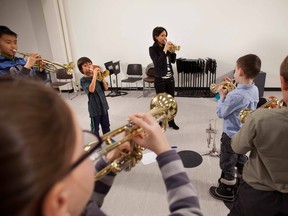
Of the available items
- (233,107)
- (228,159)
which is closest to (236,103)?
(233,107)

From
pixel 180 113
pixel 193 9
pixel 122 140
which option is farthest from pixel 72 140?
pixel 193 9

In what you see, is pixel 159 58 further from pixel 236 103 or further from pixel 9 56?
pixel 9 56

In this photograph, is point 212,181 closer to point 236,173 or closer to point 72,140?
point 236,173

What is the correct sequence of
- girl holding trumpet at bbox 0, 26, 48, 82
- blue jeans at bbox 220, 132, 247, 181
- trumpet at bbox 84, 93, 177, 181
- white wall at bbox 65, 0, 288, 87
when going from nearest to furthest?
trumpet at bbox 84, 93, 177, 181 < blue jeans at bbox 220, 132, 247, 181 < girl holding trumpet at bbox 0, 26, 48, 82 < white wall at bbox 65, 0, 288, 87

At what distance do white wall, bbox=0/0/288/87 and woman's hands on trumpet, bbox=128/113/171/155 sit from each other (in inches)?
251

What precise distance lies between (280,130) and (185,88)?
5861 mm

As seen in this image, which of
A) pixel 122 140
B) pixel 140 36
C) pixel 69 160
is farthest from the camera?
pixel 140 36

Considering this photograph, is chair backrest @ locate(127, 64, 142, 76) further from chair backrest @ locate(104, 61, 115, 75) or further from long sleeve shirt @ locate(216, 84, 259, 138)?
long sleeve shirt @ locate(216, 84, 259, 138)

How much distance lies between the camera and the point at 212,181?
9.98 ft

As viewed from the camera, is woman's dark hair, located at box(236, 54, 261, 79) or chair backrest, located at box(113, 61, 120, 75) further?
chair backrest, located at box(113, 61, 120, 75)

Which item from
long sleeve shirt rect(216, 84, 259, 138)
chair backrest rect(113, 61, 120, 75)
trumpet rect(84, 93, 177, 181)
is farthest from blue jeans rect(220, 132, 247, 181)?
chair backrest rect(113, 61, 120, 75)

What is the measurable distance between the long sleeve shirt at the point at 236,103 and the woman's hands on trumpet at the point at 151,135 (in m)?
1.75

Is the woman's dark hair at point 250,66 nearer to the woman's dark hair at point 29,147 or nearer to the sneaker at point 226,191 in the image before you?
the sneaker at point 226,191

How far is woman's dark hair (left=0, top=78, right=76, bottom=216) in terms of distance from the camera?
0.41m
